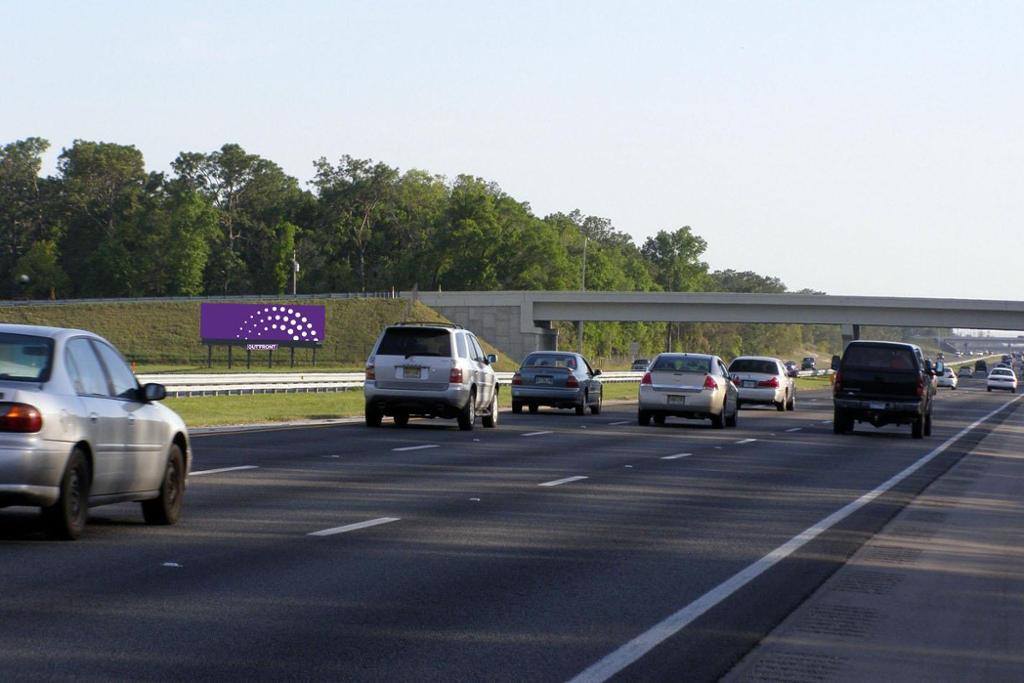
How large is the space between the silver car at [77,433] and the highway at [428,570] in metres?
0.32

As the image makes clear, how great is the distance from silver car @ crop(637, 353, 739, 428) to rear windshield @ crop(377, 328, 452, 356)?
669cm

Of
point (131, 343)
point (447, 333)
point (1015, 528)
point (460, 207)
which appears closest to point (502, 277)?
point (460, 207)

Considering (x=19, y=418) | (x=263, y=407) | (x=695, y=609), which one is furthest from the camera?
(x=263, y=407)

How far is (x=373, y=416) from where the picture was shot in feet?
99.8

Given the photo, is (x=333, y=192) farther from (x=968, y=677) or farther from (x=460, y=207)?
(x=968, y=677)

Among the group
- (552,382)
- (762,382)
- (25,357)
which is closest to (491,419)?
(552,382)

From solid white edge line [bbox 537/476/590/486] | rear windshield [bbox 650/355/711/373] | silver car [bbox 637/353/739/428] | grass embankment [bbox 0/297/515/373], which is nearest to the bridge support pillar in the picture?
grass embankment [bbox 0/297/515/373]

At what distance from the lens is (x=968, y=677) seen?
25.8 feet

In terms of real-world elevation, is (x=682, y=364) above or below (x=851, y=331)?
below

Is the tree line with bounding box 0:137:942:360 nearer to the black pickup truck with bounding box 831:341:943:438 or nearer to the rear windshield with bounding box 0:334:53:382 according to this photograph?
the black pickup truck with bounding box 831:341:943:438

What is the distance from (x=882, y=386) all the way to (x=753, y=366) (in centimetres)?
1709

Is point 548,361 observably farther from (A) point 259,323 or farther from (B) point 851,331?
(B) point 851,331

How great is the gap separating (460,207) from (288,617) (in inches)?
5520

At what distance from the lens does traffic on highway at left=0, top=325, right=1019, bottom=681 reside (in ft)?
25.8
